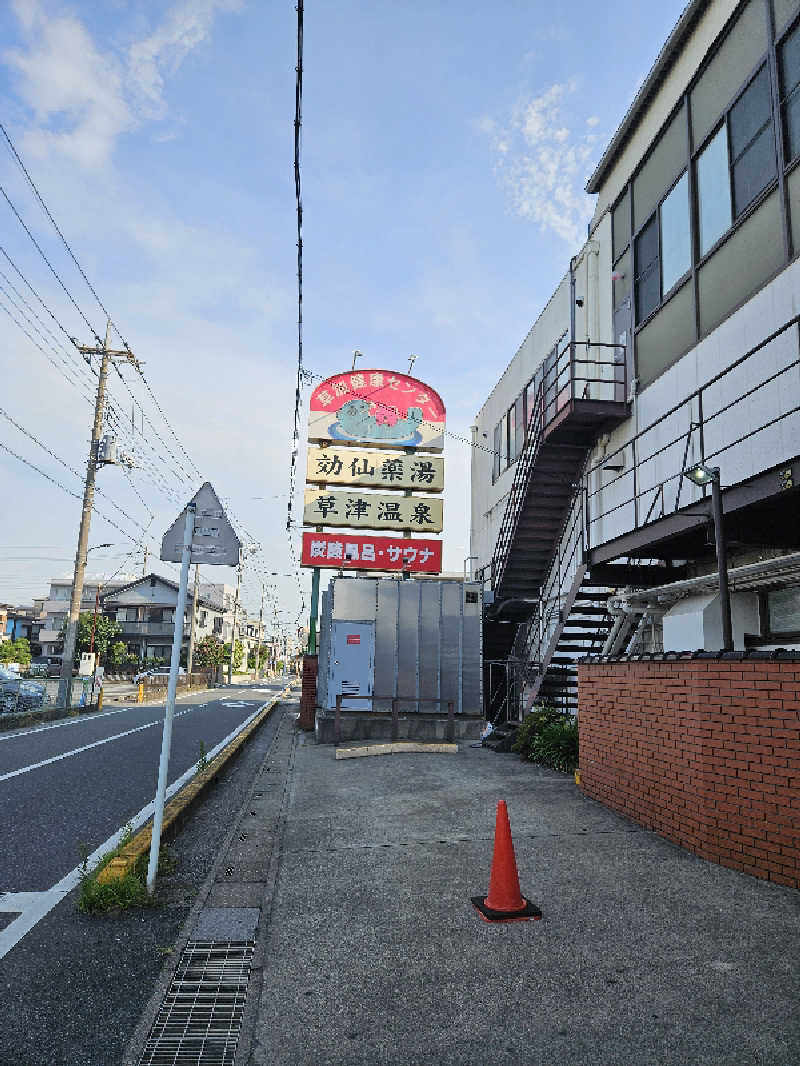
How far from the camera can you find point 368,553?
21.1m

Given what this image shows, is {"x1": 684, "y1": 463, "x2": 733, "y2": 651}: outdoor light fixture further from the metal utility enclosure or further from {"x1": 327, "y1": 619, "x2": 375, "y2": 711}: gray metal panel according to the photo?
{"x1": 327, "y1": 619, "x2": 375, "y2": 711}: gray metal panel

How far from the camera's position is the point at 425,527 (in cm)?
2127

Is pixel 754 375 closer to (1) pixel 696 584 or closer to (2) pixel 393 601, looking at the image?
(1) pixel 696 584

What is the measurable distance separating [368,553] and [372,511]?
4.53ft

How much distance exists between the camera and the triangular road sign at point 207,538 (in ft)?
18.4

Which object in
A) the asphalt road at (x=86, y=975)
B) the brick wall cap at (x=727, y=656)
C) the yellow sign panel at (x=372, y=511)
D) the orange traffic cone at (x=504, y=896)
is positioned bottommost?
the asphalt road at (x=86, y=975)

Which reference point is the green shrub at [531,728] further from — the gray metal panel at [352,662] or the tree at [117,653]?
the tree at [117,653]

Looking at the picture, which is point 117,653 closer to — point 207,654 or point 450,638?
point 207,654

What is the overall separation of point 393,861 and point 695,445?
337 inches

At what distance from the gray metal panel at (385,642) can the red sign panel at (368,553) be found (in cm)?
589

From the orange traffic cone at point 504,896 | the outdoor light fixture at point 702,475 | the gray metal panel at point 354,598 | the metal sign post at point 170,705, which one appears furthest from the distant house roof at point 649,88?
the orange traffic cone at point 504,896

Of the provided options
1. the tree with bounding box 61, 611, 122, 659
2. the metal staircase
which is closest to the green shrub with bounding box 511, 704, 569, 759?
the metal staircase

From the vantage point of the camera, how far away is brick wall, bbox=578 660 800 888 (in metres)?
4.82

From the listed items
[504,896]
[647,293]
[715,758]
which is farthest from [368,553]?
[504,896]
